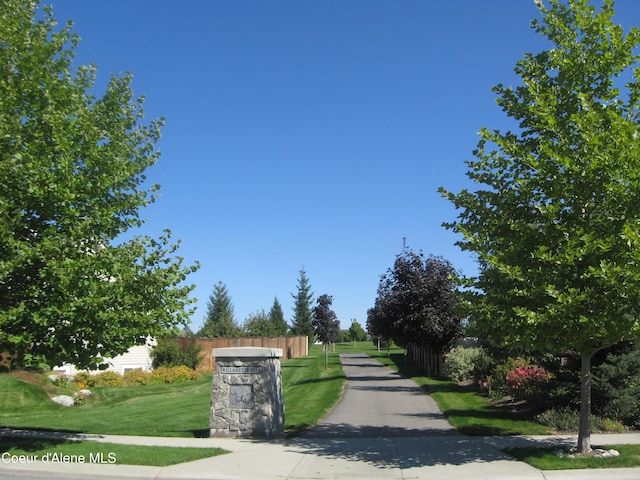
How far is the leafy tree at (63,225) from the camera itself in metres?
9.69

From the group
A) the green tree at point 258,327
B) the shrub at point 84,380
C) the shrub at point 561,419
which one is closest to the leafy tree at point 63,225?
the shrub at point 561,419

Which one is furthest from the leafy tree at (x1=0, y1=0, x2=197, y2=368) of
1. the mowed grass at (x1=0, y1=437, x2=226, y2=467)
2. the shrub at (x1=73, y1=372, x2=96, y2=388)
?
the shrub at (x1=73, y1=372, x2=96, y2=388)

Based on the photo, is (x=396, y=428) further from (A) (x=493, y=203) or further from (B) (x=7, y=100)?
(B) (x=7, y=100)

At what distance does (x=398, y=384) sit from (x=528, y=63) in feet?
56.8

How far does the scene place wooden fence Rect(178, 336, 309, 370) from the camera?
3454cm

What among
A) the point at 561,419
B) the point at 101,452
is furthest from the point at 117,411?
the point at 561,419

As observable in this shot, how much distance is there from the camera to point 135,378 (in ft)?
87.7

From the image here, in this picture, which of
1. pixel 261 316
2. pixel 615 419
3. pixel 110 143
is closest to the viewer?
pixel 110 143

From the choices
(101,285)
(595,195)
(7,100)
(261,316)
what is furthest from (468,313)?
(261,316)

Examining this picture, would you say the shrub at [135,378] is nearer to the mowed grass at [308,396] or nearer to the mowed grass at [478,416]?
the mowed grass at [308,396]

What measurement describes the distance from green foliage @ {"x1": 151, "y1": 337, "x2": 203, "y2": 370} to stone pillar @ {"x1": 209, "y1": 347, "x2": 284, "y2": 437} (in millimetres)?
18786

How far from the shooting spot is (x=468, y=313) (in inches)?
405

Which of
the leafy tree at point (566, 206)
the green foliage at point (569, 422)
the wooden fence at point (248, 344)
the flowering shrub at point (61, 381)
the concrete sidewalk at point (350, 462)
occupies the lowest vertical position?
Answer: the concrete sidewalk at point (350, 462)

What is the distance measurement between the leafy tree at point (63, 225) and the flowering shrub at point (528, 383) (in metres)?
8.87
